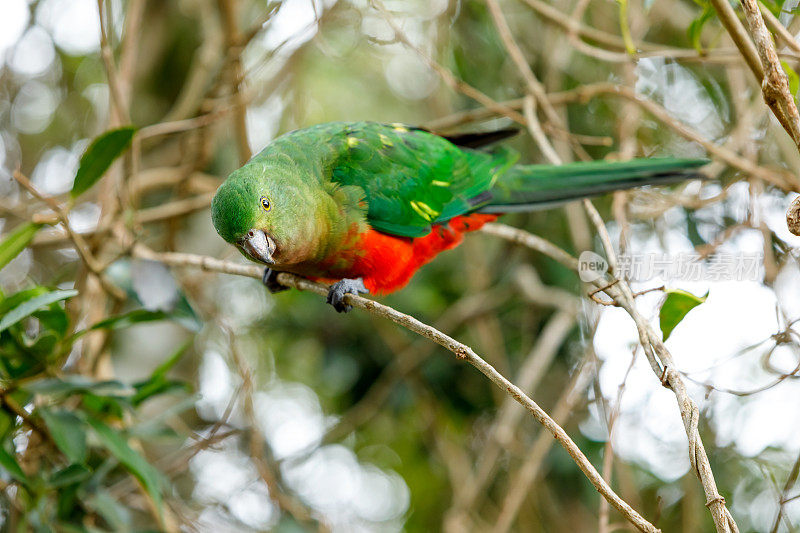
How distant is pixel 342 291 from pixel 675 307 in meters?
1.38

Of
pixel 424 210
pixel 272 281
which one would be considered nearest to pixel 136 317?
pixel 272 281

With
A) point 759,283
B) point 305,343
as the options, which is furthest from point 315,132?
point 305,343

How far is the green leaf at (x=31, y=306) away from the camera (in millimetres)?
2531

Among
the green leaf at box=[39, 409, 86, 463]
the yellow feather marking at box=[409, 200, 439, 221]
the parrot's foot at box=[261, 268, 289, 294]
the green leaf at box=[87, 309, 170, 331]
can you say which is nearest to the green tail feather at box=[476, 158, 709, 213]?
the yellow feather marking at box=[409, 200, 439, 221]

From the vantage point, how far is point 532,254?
5.18 m

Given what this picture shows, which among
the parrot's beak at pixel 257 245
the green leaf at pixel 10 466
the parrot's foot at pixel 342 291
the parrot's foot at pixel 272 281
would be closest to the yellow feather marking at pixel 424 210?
the parrot's foot at pixel 342 291

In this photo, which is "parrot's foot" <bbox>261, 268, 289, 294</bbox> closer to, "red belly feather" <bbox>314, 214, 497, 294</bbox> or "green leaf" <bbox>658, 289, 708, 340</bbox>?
"red belly feather" <bbox>314, 214, 497, 294</bbox>

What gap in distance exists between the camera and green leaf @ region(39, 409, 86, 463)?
9.05ft

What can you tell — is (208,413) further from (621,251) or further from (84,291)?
(621,251)

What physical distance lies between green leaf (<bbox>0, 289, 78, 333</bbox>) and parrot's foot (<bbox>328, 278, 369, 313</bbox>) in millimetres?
1018

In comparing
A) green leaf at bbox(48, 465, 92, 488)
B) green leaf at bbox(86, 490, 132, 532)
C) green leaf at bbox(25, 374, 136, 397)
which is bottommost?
green leaf at bbox(86, 490, 132, 532)

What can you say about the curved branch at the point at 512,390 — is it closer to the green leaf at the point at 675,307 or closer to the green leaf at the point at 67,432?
the green leaf at the point at 675,307

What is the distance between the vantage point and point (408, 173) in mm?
3551

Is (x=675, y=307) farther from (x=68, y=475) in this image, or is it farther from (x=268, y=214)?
(x=68, y=475)
